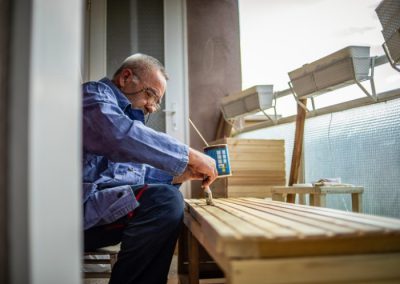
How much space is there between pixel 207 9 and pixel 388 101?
2.60m

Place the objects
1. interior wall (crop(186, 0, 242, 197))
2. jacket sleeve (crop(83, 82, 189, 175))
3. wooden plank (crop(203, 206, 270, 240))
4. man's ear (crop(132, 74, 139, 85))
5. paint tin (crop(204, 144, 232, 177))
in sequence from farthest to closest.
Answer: interior wall (crop(186, 0, 242, 197)), man's ear (crop(132, 74, 139, 85)), paint tin (crop(204, 144, 232, 177)), jacket sleeve (crop(83, 82, 189, 175)), wooden plank (crop(203, 206, 270, 240))

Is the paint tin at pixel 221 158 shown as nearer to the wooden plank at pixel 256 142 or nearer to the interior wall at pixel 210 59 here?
the wooden plank at pixel 256 142

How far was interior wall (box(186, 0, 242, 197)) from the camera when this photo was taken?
412cm

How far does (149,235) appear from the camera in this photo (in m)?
1.41

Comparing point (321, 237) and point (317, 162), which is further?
point (317, 162)

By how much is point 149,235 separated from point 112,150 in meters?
0.36

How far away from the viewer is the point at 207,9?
4.24 meters

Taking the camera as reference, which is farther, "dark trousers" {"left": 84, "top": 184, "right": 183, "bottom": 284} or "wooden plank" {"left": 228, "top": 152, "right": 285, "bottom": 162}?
"wooden plank" {"left": 228, "top": 152, "right": 285, "bottom": 162}

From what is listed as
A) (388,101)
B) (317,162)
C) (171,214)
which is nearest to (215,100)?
(317,162)

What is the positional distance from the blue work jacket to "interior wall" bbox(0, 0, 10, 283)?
599 millimetres

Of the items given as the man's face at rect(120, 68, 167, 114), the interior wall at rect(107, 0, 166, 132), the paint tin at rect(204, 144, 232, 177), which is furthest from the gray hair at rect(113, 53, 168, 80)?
the interior wall at rect(107, 0, 166, 132)

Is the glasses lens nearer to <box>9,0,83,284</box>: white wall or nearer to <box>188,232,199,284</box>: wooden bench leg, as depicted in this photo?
<box>188,232,199,284</box>: wooden bench leg

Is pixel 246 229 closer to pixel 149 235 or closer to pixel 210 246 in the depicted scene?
pixel 210 246

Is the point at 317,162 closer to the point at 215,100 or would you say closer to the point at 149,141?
the point at 215,100
